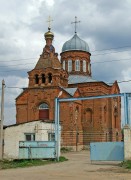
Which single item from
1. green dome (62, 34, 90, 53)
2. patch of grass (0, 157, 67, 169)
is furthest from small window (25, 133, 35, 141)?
green dome (62, 34, 90, 53)

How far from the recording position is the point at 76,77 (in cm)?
4600

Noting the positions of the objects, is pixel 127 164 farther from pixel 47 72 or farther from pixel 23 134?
pixel 47 72

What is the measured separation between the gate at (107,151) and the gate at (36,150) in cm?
273

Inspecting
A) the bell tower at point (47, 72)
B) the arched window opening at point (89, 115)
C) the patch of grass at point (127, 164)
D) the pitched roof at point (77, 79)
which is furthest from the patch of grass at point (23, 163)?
the pitched roof at point (77, 79)

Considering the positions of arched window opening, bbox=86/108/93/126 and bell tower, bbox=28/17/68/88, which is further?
arched window opening, bbox=86/108/93/126

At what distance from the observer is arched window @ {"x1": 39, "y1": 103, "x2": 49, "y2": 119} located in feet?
128

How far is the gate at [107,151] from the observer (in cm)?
1884

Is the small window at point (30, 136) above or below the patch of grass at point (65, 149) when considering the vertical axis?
above

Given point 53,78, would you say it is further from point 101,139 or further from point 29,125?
point 29,125

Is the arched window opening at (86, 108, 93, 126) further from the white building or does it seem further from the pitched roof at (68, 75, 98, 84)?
the white building

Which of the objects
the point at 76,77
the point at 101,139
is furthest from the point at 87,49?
the point at 101,139

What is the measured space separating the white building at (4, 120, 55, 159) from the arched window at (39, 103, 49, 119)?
36.4ft

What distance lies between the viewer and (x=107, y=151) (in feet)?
63.2

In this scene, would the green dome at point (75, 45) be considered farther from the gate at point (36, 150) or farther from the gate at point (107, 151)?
the gate at point (107, 151)
